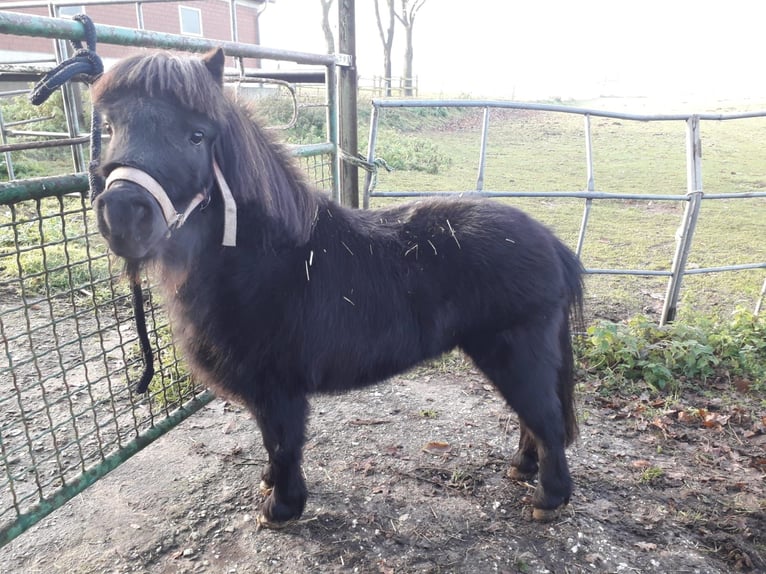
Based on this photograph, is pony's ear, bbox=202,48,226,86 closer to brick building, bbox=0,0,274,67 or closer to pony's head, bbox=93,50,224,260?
pony's head, bbox=93,50,224,260

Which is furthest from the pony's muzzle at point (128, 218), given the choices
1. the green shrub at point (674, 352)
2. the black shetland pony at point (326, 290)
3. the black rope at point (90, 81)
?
the green shrub at point (674, 352)

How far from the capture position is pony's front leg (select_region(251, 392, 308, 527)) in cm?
233

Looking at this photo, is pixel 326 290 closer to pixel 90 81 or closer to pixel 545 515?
pixel 90 81

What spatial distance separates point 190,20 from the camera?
20.9 metres

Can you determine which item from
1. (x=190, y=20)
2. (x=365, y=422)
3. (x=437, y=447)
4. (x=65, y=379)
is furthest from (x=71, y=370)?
(x=190, y=20)

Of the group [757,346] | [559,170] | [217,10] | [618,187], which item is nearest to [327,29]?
[217,10]

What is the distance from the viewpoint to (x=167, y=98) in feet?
5.69

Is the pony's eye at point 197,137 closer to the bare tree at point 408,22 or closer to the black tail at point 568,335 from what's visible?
the black tail at point 568,335

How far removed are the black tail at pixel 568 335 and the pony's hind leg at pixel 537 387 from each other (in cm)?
7

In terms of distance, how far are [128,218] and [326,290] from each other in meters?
0.90

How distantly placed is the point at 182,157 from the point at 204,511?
69.8 inches

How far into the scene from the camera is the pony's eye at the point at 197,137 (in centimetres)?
180

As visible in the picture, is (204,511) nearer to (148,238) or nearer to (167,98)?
(148,238)

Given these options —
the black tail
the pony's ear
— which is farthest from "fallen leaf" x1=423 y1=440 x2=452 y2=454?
the pony's ear
